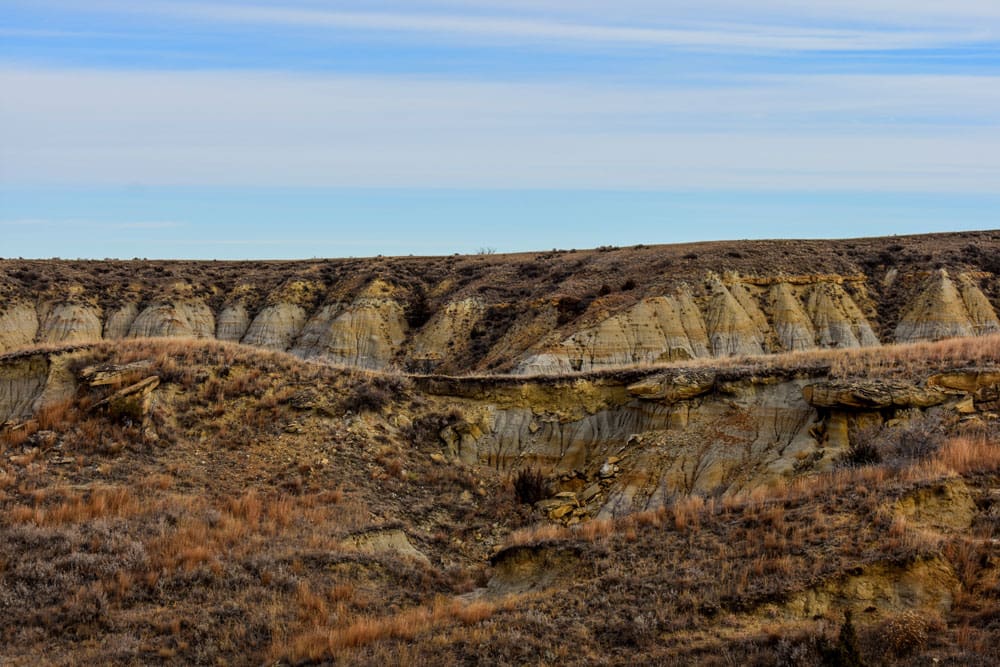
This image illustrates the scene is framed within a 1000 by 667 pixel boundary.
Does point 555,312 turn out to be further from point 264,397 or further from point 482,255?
point 264,397

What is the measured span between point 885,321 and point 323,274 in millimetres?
37102

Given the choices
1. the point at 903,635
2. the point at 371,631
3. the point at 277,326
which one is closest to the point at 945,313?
the point at 903,635

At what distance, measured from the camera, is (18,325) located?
51.3 metres

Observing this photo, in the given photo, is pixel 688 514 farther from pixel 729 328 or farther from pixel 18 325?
pixel 18 325

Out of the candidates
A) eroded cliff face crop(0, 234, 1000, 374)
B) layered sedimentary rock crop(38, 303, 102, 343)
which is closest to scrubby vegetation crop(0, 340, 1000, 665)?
eroded cliff face crop(0, 234, 1000, 374)

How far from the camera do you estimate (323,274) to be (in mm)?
58969

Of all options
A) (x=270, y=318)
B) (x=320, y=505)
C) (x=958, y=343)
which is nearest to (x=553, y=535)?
(x=320, y=505)

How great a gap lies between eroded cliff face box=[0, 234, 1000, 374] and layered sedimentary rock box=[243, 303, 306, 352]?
11 cm

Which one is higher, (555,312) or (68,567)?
(555,312)

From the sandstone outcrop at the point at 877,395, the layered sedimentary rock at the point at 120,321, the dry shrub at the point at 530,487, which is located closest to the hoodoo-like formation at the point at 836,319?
the sandstone outcrop at the point at 877,395

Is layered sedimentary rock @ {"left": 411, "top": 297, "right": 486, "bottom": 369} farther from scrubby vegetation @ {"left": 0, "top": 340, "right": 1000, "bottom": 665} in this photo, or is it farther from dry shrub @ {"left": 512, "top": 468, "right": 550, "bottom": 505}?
dry shrub @ {"left": 512, "top": 468, "right": 550, "bottom": 505}

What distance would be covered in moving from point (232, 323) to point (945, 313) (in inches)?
1706

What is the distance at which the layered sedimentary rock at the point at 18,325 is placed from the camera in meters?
50.3

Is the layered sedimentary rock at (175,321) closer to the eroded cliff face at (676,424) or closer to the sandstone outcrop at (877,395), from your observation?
the eroded cliff face at (676,424)
